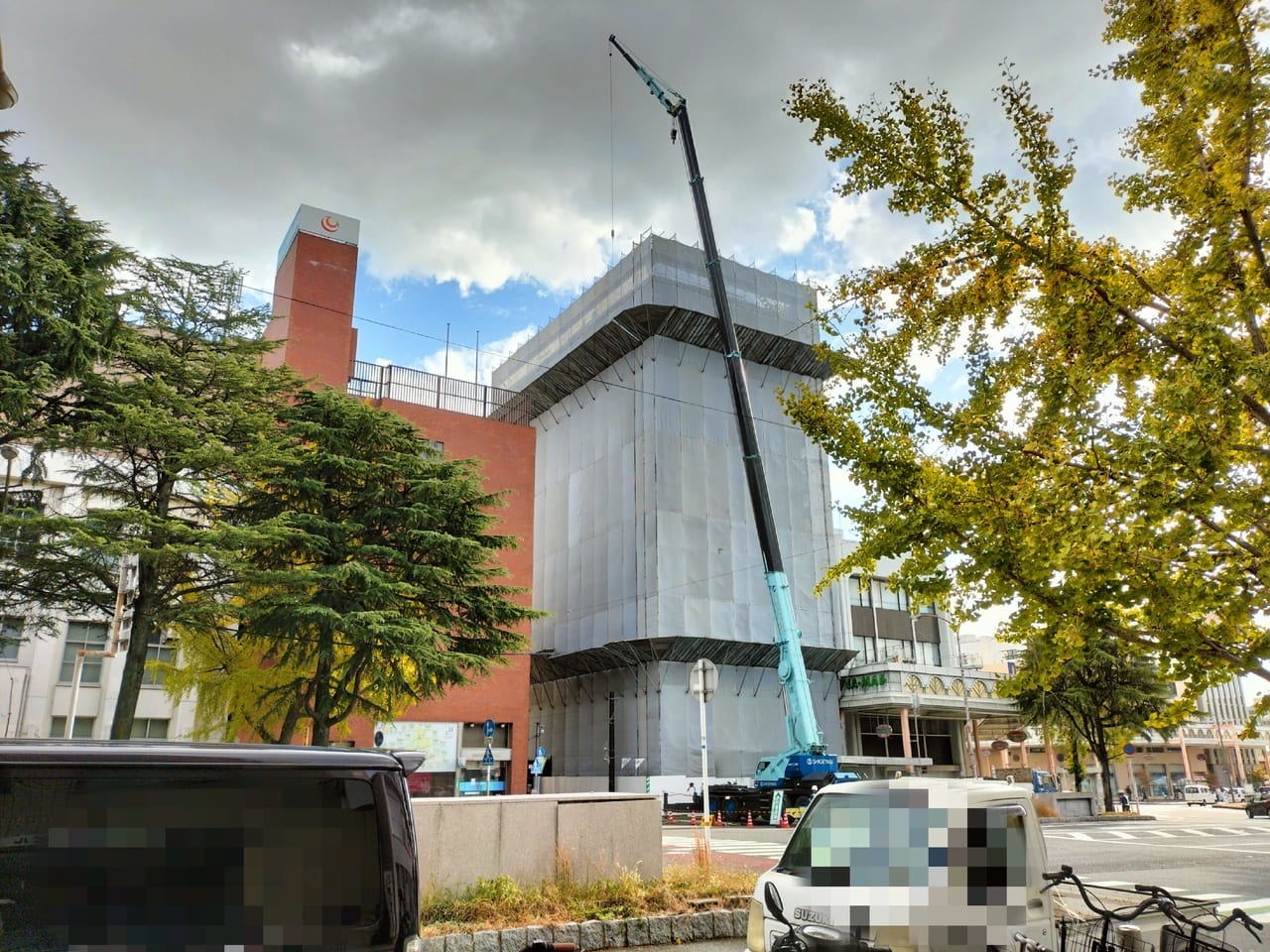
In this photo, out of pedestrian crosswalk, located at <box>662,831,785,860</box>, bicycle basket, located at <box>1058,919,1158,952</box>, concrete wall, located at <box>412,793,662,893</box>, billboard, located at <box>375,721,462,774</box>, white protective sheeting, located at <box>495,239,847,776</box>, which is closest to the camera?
bicycle basket, located at <box>1058,919,1158,952</box>

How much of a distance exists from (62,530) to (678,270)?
116 ft

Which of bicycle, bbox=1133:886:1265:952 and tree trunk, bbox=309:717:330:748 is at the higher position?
tree trunk, bbox=309:717:330:748

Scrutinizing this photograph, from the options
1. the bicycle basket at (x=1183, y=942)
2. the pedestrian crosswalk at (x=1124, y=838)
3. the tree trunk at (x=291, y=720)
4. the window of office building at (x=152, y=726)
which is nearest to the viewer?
the bicycle basket at (x=1183, y=942)

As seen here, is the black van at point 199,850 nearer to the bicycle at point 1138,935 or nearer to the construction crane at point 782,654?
the bicycle at point 1138,935

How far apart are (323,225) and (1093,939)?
45427 mm

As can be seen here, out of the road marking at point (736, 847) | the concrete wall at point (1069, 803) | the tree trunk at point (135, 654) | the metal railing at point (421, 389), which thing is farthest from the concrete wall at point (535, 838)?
the metal railing at point (421, 389)

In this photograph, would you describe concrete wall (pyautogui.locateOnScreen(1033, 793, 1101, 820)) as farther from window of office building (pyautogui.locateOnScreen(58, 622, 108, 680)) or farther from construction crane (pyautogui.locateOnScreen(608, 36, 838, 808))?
window of office building (pyautogui.locateOnScreen(58, 622, 108, 680))

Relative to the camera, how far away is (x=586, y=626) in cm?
4634

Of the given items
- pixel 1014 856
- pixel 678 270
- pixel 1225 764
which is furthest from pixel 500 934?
pixel 1225 764

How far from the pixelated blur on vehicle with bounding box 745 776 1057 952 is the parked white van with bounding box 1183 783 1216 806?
6834 cm

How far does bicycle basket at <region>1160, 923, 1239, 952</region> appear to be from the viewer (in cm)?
436

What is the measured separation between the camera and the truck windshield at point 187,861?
8.63 ft

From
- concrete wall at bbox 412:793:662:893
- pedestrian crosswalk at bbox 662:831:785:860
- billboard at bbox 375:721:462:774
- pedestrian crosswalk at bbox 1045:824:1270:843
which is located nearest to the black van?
concrete wall at bbox 412:793:662:893

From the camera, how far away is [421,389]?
43781 mm
